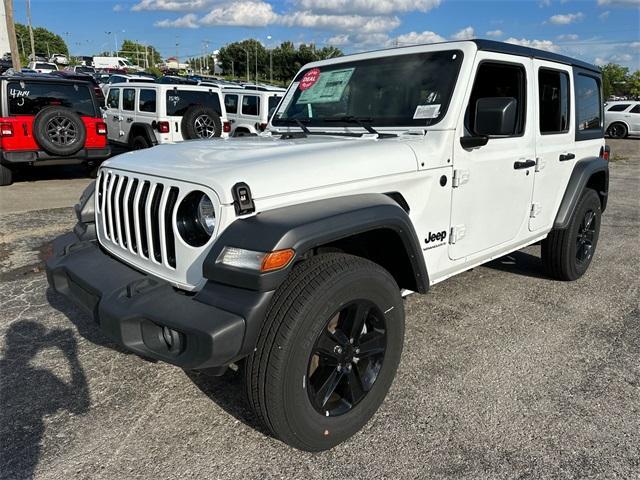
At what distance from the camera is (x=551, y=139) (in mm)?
3996

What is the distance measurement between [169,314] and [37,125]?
7420 mm

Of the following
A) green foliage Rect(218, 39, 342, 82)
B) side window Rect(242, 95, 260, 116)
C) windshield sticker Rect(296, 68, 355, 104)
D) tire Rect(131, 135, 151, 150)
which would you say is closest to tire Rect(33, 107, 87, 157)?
tire Rect(131, 135, 151, 150)

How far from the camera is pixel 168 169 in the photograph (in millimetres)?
2426

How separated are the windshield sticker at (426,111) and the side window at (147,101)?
8993mm

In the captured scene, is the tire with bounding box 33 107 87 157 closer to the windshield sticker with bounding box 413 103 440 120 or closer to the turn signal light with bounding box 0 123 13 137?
the turn signal light with bounding box 0 123 13 137

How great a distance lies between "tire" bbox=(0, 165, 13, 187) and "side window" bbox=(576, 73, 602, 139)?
28.8 feet

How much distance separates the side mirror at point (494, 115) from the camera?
289cm

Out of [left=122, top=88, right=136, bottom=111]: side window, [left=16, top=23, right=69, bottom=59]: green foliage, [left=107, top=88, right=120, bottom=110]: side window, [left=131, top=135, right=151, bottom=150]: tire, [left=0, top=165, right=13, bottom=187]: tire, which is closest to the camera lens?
[left=0, top=165, right=13, bottom=187]: tire

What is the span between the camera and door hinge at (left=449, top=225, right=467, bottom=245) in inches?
125

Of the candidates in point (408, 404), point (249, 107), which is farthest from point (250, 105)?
point (408, 404)

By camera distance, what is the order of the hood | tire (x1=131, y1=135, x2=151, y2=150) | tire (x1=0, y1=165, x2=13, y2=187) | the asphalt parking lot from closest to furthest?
1. the hood
2. the asphalt parking lot
3. tire (x1=0, y1=165, x2=13, y2=187)
4. tire (x1=131, y1=135, x2=151, y2=150)

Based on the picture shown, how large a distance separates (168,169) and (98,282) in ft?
2.15

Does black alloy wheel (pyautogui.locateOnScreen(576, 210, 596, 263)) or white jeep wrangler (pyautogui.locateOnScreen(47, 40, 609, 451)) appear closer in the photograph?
white jeep wrangler (pyautogui.locateOnScreen(47, 40, 609, 451))

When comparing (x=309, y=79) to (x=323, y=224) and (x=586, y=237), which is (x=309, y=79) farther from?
(x=586, y=237)
